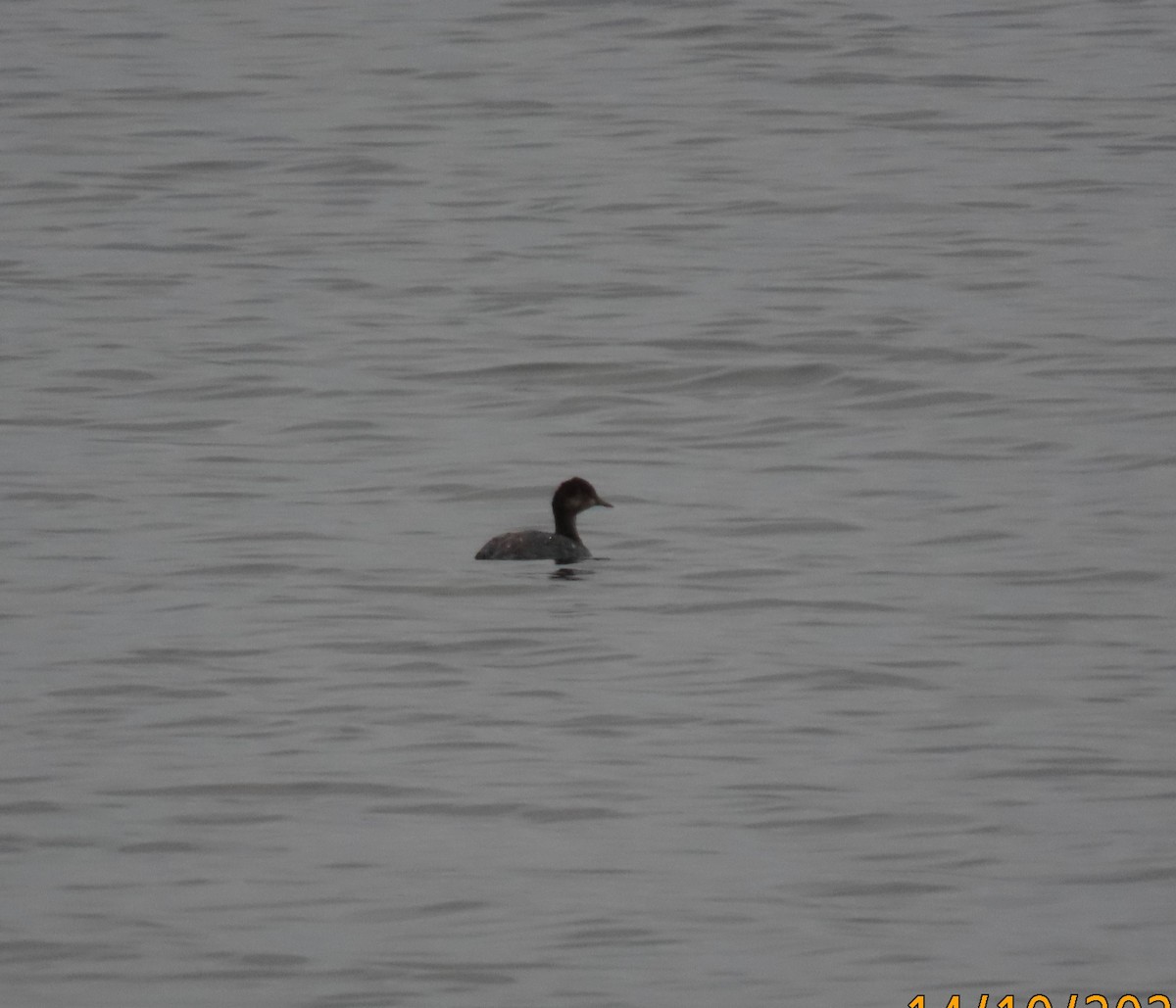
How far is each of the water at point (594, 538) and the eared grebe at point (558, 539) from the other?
0.12 meters

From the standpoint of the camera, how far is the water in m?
8.05

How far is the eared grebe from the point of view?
1293 centimetres

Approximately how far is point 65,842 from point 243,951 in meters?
1.20

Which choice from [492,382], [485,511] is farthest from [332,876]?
[492,382]

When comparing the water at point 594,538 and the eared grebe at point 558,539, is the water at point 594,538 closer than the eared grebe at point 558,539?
Yes

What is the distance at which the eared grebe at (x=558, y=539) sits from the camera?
42.4 feet

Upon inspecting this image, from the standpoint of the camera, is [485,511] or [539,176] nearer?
[485,511]

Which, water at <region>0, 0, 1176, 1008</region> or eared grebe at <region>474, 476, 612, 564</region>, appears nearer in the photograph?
water at <region>0, 0, 1176, 1008</region>

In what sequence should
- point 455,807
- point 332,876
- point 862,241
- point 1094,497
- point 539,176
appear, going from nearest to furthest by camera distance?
point 332,876 → point 455,807 → point 1094,497 → point 862,241 → point 539,176

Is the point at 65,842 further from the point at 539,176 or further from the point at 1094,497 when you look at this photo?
the point at 539,176

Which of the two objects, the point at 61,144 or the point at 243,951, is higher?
the point at 61,144

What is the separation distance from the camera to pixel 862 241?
73.9ft

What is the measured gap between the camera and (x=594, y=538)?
45.7 ft

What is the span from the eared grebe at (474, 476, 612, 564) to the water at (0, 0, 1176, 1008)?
0.40ft
